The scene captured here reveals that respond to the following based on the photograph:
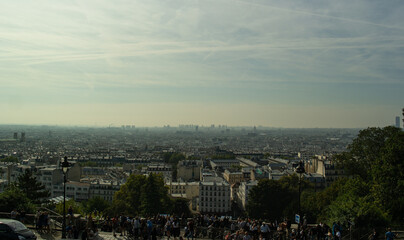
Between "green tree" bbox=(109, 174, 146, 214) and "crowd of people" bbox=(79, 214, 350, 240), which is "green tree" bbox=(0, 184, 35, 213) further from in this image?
"green tree" bbox=(109, 174, 146, 214)

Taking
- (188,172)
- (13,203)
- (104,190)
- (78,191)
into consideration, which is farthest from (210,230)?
(188,172)

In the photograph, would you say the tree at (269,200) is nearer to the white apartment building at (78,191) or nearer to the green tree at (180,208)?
the green tree at (180,208)

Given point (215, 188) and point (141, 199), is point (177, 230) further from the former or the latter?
point (215, 188)

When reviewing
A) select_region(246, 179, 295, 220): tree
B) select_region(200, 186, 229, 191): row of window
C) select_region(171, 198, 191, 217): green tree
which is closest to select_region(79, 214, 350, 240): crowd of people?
select_region(246, 179, 295, 220): tree

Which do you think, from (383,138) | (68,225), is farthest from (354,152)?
(68,225)

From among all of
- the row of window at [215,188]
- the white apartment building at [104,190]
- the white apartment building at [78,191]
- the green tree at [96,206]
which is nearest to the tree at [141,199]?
the green tree at [96,206]

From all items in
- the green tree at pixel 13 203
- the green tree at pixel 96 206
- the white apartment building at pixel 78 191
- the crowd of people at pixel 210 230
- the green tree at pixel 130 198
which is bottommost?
the white apartment building at pixel 78 191

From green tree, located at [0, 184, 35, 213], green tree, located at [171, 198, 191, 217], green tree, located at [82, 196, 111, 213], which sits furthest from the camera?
green tree, located at [171, 198, 191, 217]

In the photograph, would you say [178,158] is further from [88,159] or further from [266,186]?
[266,186]
